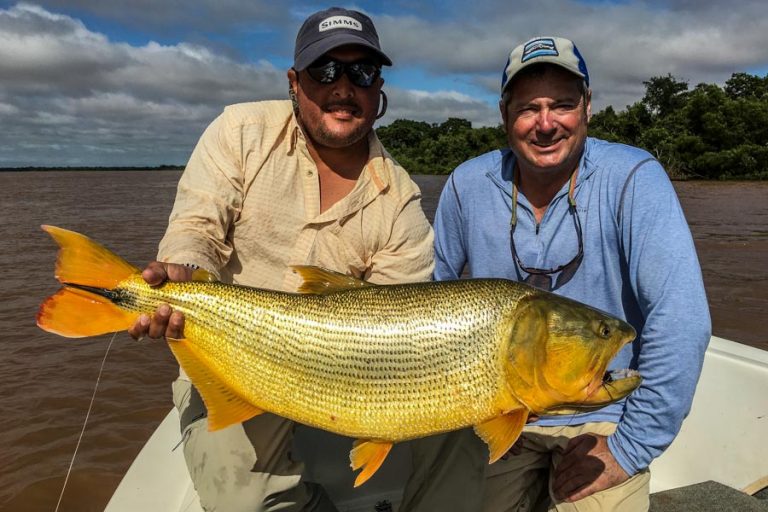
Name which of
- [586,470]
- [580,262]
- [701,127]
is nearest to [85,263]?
[580,262]

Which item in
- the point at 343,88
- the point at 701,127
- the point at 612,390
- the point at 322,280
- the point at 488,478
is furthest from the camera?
the point at 701,127

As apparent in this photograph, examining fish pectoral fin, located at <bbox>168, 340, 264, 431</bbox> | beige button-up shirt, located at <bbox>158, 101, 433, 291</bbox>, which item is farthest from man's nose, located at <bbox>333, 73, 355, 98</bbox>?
fish pectoral fin, located at <bbox>168, 340, 264, 431</bbox>

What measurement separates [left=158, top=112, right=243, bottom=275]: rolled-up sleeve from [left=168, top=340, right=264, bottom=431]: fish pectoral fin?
0.64 metres

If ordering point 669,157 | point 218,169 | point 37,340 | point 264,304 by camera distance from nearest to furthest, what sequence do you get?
point 264,304, point 218,169, point 37,340, point 669,157

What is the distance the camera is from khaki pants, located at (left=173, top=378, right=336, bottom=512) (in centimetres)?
327

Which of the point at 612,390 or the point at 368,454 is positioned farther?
the point at 368,454

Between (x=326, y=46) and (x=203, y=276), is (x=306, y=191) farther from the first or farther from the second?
(x=203, y=276)

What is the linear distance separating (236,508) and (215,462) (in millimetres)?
269

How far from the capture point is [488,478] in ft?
12.1

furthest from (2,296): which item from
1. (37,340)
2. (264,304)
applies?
(264,304)

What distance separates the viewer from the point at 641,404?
3.15 meters

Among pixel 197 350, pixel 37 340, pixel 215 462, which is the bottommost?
pixel 37 340

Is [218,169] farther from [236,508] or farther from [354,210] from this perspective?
[236,508]

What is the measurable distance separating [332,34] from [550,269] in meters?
2.03
